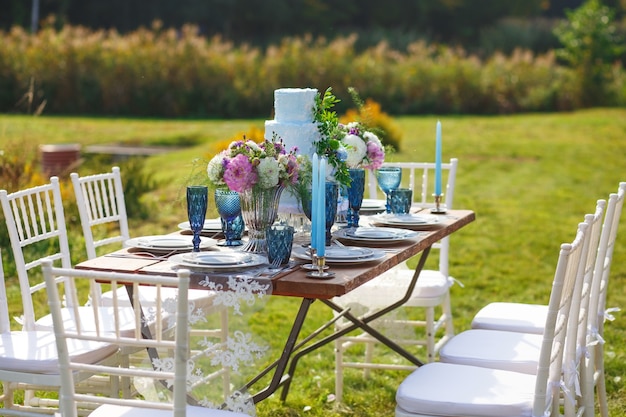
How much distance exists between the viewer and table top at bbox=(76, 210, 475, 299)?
2609mm

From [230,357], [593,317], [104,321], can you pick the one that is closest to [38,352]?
[104,321]

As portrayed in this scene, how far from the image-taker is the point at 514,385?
9.10ft

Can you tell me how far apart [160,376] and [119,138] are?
33.1 ft

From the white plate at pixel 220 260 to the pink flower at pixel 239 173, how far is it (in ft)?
0.70

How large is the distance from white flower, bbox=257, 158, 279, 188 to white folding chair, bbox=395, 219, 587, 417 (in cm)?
73

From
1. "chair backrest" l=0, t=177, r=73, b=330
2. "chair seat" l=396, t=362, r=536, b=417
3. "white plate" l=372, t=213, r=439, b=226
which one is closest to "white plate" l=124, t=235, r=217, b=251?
"chair backrest" l=0, t=177, r=73, b=330

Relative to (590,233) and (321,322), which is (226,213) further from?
(321,322)

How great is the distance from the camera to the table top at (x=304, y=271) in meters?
2.61

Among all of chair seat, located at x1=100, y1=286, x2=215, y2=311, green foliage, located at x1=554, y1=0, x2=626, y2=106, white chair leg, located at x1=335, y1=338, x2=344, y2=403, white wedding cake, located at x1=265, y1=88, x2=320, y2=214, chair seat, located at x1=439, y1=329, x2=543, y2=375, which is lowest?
white chair leg, located at x1=335, y1=338, x2=344, y2=403

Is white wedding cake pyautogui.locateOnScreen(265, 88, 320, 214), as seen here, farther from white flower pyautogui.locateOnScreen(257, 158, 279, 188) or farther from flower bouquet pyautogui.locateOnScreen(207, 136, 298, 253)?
white flower pyautogui.locateOnScreen(257, 158, 279, 188)

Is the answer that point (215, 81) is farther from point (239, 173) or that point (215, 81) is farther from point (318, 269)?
point (318, 269)

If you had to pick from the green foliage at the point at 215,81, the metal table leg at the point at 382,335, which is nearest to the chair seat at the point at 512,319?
the metal table leg at the point at 382,335

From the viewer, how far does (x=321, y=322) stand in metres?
5.26

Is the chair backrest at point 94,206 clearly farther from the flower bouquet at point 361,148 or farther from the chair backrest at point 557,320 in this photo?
the chair backrest at point 557,320
